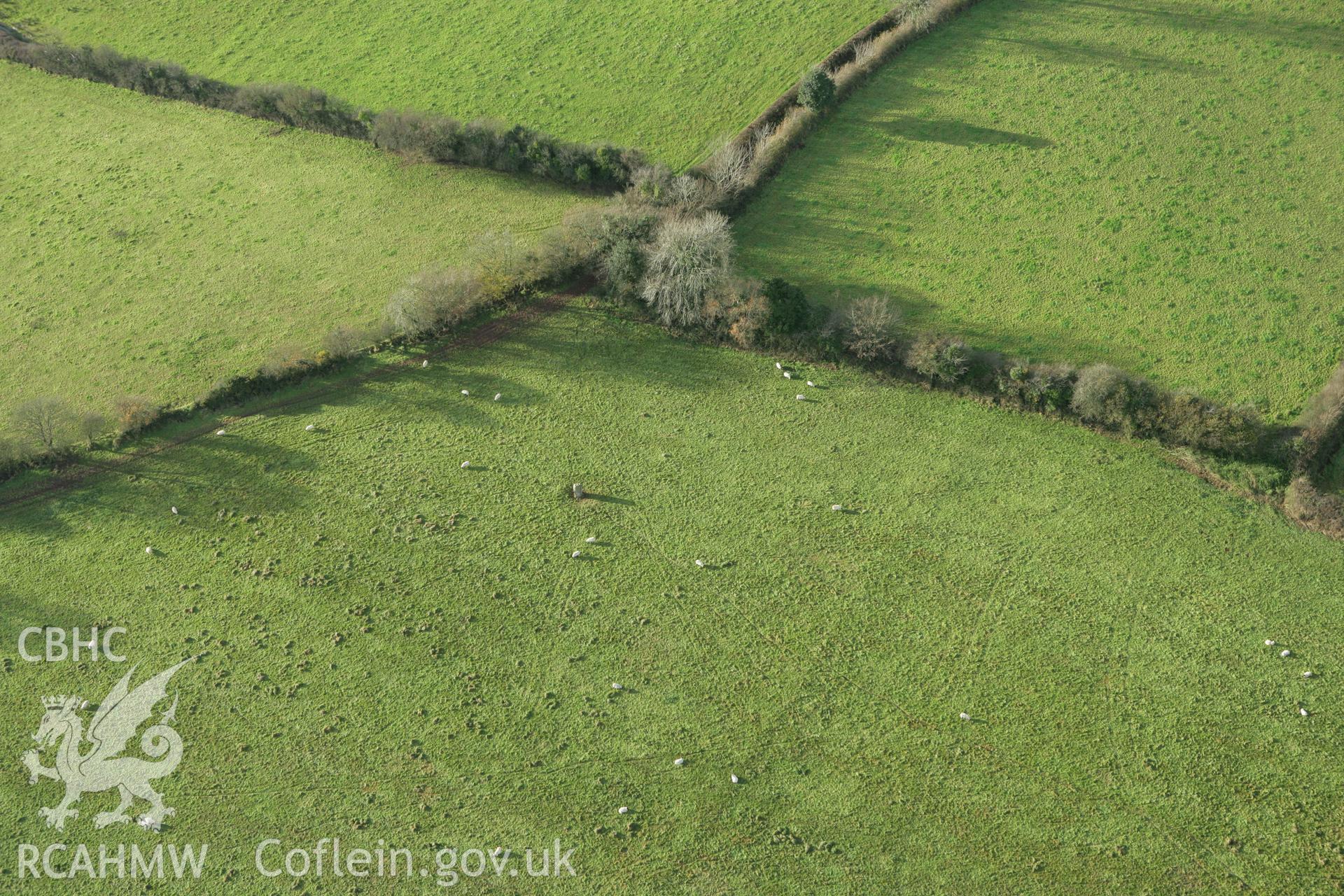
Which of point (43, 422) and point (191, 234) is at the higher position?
point (191, 234)

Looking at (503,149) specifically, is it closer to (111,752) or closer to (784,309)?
(784,309)

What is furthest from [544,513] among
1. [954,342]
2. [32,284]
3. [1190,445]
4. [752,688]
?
[32,284]

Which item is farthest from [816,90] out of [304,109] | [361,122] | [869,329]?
[304,109]

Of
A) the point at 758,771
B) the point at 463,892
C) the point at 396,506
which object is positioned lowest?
the point at 463,892

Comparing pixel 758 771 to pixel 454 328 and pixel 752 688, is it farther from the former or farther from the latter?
pixel 454 328

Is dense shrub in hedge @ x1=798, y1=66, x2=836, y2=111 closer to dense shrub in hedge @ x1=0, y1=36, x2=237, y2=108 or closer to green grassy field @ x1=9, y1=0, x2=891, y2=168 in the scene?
green grassy field @ x1=9, y1=0, x2=891, y2=168
